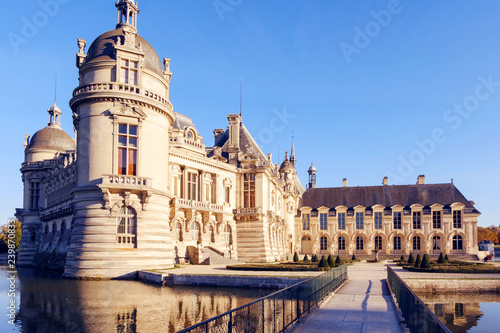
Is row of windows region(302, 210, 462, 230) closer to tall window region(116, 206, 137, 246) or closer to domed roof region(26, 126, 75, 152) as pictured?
domed roof region(26, 126, 75, 152)

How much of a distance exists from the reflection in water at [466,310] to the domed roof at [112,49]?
2724 cm

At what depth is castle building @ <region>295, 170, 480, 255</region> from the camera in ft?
242

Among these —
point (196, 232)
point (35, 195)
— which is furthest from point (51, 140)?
point (196, 232)

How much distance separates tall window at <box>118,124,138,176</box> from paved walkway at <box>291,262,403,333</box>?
65.6 feet

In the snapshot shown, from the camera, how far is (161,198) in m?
38.5

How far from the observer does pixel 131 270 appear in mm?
34375

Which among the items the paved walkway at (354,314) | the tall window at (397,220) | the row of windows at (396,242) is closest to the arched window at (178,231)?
the paved walkway at (354,314)

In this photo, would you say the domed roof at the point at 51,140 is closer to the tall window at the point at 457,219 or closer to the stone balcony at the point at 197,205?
the stone balcony at the point at 197,205

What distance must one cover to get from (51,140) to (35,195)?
7484 mm

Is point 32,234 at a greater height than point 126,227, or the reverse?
point 126,227

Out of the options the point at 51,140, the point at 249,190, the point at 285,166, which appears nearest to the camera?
the point at 249,190

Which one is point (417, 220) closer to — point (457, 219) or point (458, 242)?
point (457, 219)

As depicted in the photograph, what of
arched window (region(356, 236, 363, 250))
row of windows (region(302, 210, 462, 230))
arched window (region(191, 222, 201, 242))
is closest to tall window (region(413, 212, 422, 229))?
row of windows (region(302, 210, 462, 230))

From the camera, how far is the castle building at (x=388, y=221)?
7369 cm
